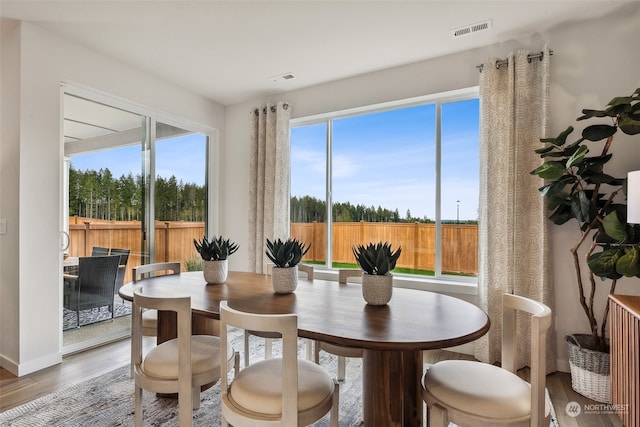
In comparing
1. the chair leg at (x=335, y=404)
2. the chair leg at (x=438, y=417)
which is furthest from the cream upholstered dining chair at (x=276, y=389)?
the chair leg at (x=438, y=417)

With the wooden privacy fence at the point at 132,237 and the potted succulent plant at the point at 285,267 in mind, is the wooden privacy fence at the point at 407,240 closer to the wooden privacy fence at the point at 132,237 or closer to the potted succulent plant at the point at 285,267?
the wooden privacy fence at the point at 132,237

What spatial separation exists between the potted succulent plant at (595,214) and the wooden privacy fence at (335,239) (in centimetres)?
89

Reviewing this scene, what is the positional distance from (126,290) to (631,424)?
2.88 m

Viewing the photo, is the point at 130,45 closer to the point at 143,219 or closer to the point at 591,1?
the point at 143,219

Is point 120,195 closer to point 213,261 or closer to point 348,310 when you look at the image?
point 213,261

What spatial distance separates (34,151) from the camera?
8.77ft

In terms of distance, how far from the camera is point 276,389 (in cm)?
137

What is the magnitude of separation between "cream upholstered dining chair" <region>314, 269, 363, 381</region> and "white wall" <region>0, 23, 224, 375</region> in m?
2.27

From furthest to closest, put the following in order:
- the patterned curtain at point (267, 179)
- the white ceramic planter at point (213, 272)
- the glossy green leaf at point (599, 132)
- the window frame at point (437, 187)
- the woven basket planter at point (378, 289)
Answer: the patterned curtain at point (267, 179)
the window frame at point (437, 187)
the white ceramic planter at point (213, 272)
the glossy green leaf at point (599, 132)
the woven basket planter at point (378, 289)

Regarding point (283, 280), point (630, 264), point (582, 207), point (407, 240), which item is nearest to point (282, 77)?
point (407, 240)

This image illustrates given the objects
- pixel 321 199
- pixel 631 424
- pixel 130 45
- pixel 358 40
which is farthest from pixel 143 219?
pixel 631 424

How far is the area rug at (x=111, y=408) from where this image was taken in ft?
6.56

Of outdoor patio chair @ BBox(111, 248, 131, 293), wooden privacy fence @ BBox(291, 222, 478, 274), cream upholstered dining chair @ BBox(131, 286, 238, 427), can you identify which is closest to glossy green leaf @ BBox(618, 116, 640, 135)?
wooden privacy fence @ BBox(291, 222, 478, 274)

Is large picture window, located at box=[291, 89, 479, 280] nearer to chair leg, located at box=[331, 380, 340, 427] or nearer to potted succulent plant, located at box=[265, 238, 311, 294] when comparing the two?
potted succulent plant, located at box=[265, 238, 311, 294]
